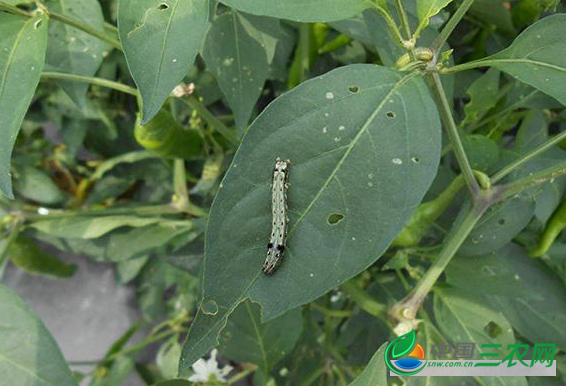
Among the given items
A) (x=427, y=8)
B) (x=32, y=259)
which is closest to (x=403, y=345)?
(x=427, y=8)

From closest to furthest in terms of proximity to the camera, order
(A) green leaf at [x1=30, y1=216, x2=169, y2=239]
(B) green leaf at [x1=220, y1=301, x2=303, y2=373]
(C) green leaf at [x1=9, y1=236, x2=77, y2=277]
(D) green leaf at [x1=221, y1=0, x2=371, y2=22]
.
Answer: (D) green leaf at [x1=221, y1=0, x2=371, y2=22], (B) green leaf at [x1=220, y1=301, x2=303, y2=373], (A) green leaf at [x1=30, y1=216, x2=169, y2=239], (C) green leaf at [x1=9, y1=236, x2=77, y2=277]

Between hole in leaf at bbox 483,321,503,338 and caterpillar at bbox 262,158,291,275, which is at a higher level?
caterpillar at bbox 262,158,291,275

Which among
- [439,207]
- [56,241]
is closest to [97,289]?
[56,241]

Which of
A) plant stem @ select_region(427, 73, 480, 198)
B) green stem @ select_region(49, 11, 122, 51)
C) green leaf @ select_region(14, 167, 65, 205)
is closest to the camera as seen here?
plant stem @ select_region(427, 73, 480, 198)

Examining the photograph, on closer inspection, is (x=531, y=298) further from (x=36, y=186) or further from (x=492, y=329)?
(x=36, y=186)

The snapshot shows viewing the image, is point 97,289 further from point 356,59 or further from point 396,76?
point 396,76

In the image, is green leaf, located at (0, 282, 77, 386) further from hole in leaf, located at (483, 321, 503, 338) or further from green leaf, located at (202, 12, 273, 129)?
hole in leaf, located at (483, 321, 503, 338)

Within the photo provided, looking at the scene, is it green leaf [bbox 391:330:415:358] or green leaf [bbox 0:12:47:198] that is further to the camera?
green leaf [bbox 391:330:415:358]

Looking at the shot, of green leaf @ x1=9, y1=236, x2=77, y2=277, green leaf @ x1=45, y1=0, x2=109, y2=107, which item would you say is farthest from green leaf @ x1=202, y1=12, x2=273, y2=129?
green leaf @ x1=9, y1=236, x2=77, y2=277
